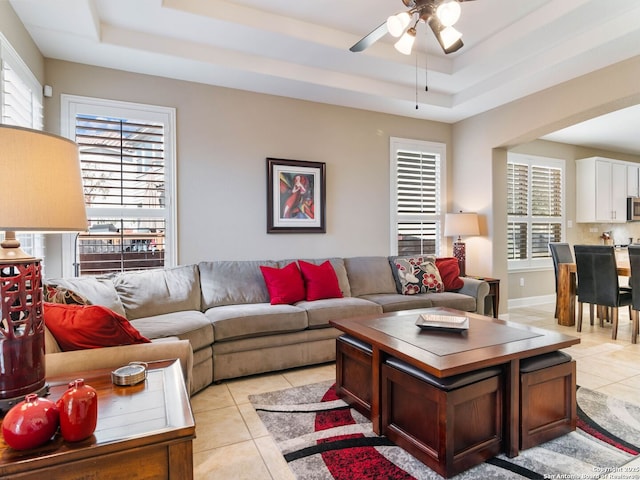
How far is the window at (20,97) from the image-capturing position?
2328 millimetres

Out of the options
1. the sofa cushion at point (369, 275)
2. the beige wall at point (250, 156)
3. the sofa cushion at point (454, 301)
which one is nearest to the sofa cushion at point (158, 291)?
the beige wall at point (250, 156)

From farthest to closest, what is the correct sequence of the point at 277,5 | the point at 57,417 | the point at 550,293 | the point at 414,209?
the point at 550,293
the point at 414,209
the point at 277,5
the point at 57,417

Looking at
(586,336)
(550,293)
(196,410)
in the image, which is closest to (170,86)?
(196,410)

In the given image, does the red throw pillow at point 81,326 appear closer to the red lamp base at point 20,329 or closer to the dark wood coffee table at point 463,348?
the red lamp base at point 20,329

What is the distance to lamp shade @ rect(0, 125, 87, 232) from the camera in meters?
1.00

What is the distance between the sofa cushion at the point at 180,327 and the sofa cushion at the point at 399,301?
1.67m

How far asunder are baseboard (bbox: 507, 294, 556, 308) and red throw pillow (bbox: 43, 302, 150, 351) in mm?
5600

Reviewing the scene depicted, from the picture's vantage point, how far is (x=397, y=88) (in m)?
4.23

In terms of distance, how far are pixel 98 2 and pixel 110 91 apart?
889 mm

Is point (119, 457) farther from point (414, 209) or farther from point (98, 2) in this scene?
point (414, 209)

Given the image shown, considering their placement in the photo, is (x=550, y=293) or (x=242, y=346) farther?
(x=550, y=293)

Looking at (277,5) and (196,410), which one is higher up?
(277,5)

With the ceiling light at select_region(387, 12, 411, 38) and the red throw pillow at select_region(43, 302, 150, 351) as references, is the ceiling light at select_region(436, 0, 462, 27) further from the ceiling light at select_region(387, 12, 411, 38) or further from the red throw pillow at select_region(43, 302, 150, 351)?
the red throw pillow at select_region(43, 302, 150, 351)

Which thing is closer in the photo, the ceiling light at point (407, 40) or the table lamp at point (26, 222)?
the table lamp at point (26, 222)
